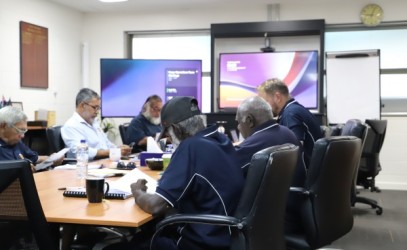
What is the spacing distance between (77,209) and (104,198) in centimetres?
23

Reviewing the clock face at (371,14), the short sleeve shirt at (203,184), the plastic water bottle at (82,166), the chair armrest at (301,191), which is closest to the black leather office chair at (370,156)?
the clock face at (371,14)

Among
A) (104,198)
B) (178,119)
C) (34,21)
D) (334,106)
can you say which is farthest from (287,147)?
(34,21)

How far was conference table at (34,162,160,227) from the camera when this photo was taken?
67.3 inches

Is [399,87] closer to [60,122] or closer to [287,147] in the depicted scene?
[60,122]

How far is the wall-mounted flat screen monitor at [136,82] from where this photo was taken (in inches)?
262

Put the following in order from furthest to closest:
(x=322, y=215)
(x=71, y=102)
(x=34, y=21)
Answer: (x=71, y=102) < (x=34, y=21) < (x=322, y=215)

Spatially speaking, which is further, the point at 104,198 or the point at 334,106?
the point at 334,106

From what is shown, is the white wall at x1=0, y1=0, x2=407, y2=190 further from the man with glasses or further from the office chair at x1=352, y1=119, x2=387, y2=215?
the man with glasses

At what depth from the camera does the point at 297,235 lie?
241 cm

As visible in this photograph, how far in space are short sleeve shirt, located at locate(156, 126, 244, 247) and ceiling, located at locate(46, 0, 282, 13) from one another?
5.37 meters

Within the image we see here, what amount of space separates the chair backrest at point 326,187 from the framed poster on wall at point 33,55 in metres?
4.82

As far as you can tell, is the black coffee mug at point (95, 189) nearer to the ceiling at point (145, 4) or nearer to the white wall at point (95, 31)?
the white wall at point (95, 31)

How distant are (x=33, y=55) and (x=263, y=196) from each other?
5.41 m

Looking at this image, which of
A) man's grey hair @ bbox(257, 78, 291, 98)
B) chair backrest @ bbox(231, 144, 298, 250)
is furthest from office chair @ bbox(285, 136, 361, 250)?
man's grey hair @ bbox(257, 78, 291, 98)
